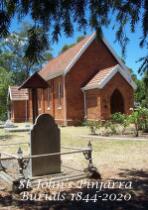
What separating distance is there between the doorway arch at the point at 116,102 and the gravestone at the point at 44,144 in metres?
21.7

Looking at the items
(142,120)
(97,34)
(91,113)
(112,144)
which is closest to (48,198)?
(97,34)

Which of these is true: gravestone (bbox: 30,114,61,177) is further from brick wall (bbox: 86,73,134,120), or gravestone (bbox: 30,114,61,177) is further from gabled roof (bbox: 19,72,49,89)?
brick wall (bbox: 86,73,134,120)

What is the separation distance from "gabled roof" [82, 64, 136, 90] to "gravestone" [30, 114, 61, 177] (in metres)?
19.1

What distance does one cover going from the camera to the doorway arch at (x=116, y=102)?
31005mm

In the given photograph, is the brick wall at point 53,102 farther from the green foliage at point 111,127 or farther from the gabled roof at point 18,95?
the green foliage at point 111,127

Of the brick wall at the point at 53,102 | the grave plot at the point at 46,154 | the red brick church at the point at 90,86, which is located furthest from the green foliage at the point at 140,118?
the brick wall at the point at 53,102

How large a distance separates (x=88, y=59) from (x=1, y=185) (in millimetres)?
23914

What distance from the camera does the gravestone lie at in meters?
9.09

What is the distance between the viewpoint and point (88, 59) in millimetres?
31531

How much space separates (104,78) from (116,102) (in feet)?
12.3

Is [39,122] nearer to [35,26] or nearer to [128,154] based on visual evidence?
[35,26]

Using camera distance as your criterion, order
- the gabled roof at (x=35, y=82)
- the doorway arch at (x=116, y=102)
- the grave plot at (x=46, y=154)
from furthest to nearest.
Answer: the doorway arch at (x=116, y=102)
the gabled roof at (x=35, y=82)
the grave plot at (x=46, y=154)

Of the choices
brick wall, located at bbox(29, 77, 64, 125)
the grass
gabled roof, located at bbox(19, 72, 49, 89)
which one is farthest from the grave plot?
brick wall, located at bbox(29, 77, 64, 125)

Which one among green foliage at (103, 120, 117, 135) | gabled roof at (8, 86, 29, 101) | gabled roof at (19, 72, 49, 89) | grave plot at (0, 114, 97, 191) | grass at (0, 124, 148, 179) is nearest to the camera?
grave plot at (0, 114, 97, 191)
